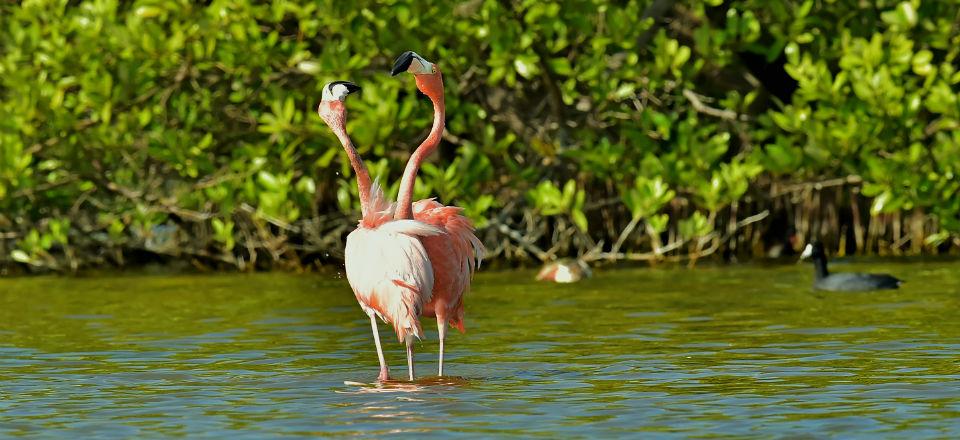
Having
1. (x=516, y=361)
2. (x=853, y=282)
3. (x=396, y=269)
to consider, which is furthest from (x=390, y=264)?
(x=853, y=282)

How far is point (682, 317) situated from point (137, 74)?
5.67m

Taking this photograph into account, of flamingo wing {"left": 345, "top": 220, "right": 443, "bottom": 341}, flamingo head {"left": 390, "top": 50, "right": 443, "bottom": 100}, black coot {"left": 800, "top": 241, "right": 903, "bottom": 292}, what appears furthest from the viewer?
black coot {"left": 800, "top": 241, "right": 903, "bottom": 292}

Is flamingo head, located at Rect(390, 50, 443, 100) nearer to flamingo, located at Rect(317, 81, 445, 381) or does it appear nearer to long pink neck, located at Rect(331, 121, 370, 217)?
long pink neck, located at Rect(331, 121, 370, 217)

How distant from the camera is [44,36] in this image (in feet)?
51.7

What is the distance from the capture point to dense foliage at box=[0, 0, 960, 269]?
14.9 m

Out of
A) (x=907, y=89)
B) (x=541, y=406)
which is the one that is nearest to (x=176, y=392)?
(x=541, y=406)

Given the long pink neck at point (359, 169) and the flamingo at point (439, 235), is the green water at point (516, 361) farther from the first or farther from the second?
the long pink neck at point (359, 169)

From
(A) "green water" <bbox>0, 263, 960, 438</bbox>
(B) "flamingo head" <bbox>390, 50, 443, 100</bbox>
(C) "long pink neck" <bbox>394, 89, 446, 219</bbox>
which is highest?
(B) "flamingo head" <bbox>390, 50, 443, 100</bbox>

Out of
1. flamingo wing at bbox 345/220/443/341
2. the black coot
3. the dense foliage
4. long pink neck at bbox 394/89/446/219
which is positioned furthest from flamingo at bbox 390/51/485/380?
the dense foliage

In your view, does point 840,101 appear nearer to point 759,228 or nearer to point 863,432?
point 759,228

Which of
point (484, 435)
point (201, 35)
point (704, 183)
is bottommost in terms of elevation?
point (484, 435)

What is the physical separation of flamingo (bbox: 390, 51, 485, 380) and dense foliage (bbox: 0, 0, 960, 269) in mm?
5648

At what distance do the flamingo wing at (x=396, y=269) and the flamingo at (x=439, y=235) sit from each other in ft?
0.47

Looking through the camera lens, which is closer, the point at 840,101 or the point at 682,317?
the point at 682,317
